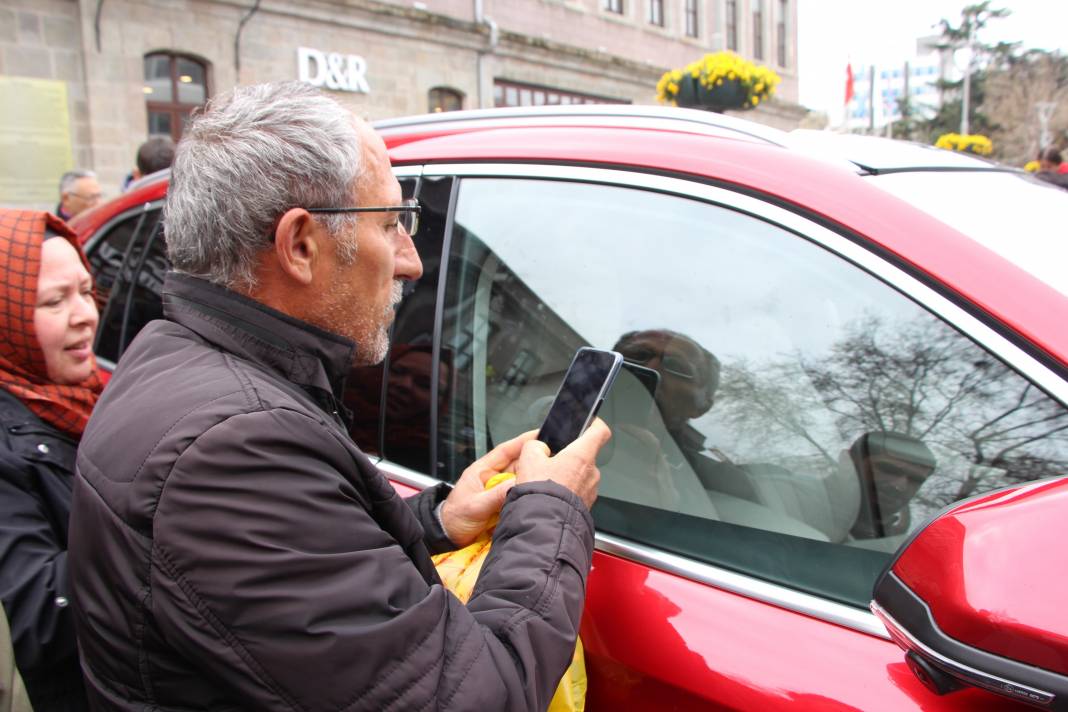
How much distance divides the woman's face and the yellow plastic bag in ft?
3.68

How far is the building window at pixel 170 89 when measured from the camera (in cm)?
1176

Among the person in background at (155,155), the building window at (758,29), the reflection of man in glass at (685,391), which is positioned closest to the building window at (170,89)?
the person in background at (155,155)

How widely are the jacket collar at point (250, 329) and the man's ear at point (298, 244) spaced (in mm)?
66

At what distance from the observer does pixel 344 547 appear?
991 millimetres

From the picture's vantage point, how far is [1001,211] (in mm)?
1386

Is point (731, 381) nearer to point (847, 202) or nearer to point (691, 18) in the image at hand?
point (847, 202)

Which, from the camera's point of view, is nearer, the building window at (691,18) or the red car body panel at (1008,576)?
the red car body panel at (1008,576)

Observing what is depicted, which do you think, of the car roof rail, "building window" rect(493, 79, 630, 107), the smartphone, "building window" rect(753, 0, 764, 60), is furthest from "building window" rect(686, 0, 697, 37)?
the smartphone

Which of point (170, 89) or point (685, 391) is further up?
point (170, 89)

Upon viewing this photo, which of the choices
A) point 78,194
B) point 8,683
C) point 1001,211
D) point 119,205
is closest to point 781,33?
point 78,194

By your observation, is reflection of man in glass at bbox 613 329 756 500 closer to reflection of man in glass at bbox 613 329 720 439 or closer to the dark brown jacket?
reflection of man in glass at bbox 613 329 720 439

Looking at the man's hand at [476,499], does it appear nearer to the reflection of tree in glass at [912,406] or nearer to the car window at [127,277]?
the reflection of tree in glass at [912,406]

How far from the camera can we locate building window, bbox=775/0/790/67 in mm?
26734

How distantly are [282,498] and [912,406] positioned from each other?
0.92 m
